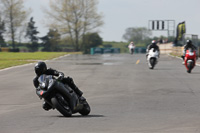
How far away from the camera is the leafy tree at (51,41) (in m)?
100

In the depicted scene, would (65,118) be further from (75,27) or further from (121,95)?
(75,27)

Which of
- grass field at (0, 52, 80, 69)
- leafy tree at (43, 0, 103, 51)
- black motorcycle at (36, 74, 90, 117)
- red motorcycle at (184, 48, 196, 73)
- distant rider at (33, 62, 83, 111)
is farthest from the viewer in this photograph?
leafy tree at (43, 0, 103, 51)

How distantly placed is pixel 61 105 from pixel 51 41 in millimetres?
96334

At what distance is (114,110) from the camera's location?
1116 cm

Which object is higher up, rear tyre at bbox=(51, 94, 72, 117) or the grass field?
rear tyre at bbox=(51, 94, 72, 117)

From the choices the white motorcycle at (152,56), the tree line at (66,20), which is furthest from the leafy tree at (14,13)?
the white motorcycle at (152,56)

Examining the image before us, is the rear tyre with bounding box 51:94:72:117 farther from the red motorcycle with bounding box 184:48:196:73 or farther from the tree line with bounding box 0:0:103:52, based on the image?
the tree line with bounding box 0:0:103:52

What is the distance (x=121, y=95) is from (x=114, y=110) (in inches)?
134

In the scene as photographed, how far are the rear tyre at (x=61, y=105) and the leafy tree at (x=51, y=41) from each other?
8882 centimetres

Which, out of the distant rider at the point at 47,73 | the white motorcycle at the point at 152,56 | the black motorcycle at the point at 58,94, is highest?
the distant rider at the point at 47,73

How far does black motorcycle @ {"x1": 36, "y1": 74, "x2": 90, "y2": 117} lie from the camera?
9.70m

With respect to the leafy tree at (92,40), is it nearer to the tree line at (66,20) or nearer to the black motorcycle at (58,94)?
the tree line at (66,20)

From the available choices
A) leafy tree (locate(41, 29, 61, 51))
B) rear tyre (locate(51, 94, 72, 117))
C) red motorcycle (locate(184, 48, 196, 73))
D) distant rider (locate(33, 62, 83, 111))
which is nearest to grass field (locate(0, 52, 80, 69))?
red motorcycle (locate(184, 48, 196, 73))

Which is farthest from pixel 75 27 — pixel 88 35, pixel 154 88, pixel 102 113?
pixel 102 113
